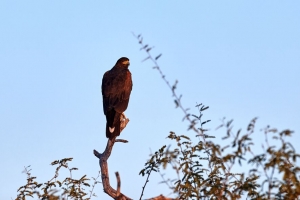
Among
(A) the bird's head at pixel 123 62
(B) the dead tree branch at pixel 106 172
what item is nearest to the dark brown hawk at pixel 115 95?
(B) the dead tree branch at pixel 106 172

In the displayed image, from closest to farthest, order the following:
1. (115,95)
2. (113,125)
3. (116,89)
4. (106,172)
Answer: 1. (106,172)
2. (113,125)
3. (115,95)
4. (116,89)

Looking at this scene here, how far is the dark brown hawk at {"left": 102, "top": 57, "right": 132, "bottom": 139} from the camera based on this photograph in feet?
39.1

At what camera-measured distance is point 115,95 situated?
12.7 meters

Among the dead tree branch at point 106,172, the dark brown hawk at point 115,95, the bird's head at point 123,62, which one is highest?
the bird's head at point 123,62

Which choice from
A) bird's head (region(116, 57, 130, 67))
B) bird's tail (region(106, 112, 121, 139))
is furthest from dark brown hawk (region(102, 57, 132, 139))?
bird's head (region(116, 57, 130, 67))

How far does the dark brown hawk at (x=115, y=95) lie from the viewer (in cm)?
1192

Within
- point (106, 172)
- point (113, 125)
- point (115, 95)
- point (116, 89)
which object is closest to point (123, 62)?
point (116, 89)

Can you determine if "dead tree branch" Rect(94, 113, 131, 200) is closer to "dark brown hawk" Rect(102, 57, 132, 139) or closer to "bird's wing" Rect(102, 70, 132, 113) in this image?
"dark brown hawk" Rect(102, 57, 132, 139)

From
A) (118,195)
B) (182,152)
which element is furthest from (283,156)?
(118,195)

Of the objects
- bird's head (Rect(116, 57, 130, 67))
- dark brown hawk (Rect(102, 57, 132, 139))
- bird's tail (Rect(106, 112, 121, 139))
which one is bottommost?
bird's tail (Rect(106, 112, 121, 139))

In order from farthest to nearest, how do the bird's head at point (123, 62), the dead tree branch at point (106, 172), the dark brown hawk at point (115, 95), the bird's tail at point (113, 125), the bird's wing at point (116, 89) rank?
the bird's head at point (123, 62) → the bird's wing at point (116, 89) → the dark brown hawk at point (115, 95) → the bird's tail at point (113, 125) → the dead tree branch at point (106, 172)

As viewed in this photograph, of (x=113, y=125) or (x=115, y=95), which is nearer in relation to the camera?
(x=113, y=125)

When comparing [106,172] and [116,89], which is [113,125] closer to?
[116,89]

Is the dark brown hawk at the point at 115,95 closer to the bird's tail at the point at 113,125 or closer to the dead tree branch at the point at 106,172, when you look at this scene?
the bird's tail at the point at 113,125
